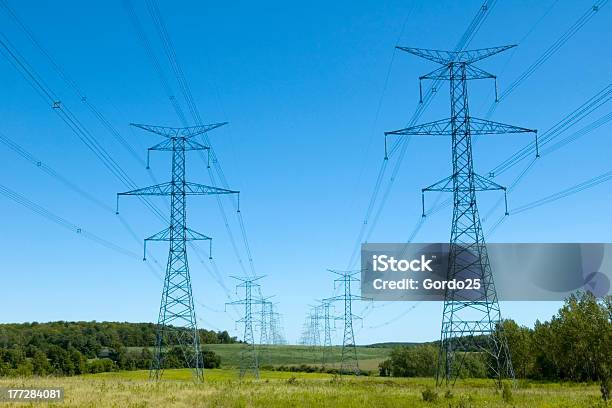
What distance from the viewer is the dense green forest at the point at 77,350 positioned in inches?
4343

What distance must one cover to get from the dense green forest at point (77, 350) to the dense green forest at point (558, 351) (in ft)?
131

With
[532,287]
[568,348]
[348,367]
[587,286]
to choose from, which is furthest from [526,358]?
[532,287]

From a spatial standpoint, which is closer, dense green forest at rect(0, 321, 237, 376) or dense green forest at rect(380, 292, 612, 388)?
dense green forest at rect(380, 292, 612, 388)

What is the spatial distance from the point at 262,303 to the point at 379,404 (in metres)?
A: 88.2

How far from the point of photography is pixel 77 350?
123062 millimetres

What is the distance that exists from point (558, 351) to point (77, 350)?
274 ft

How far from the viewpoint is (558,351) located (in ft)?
262

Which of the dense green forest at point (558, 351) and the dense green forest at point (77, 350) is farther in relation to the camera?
the dense green forest at point (77, 350)

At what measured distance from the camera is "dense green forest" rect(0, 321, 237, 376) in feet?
362

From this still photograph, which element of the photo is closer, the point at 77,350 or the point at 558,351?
the point at 558,351

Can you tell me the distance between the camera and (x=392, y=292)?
66.9m

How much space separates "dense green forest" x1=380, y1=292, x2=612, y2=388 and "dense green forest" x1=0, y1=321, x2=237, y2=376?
40.1m

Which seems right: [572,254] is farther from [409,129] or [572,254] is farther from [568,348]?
[409,129]

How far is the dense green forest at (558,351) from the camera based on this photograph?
5897cm
